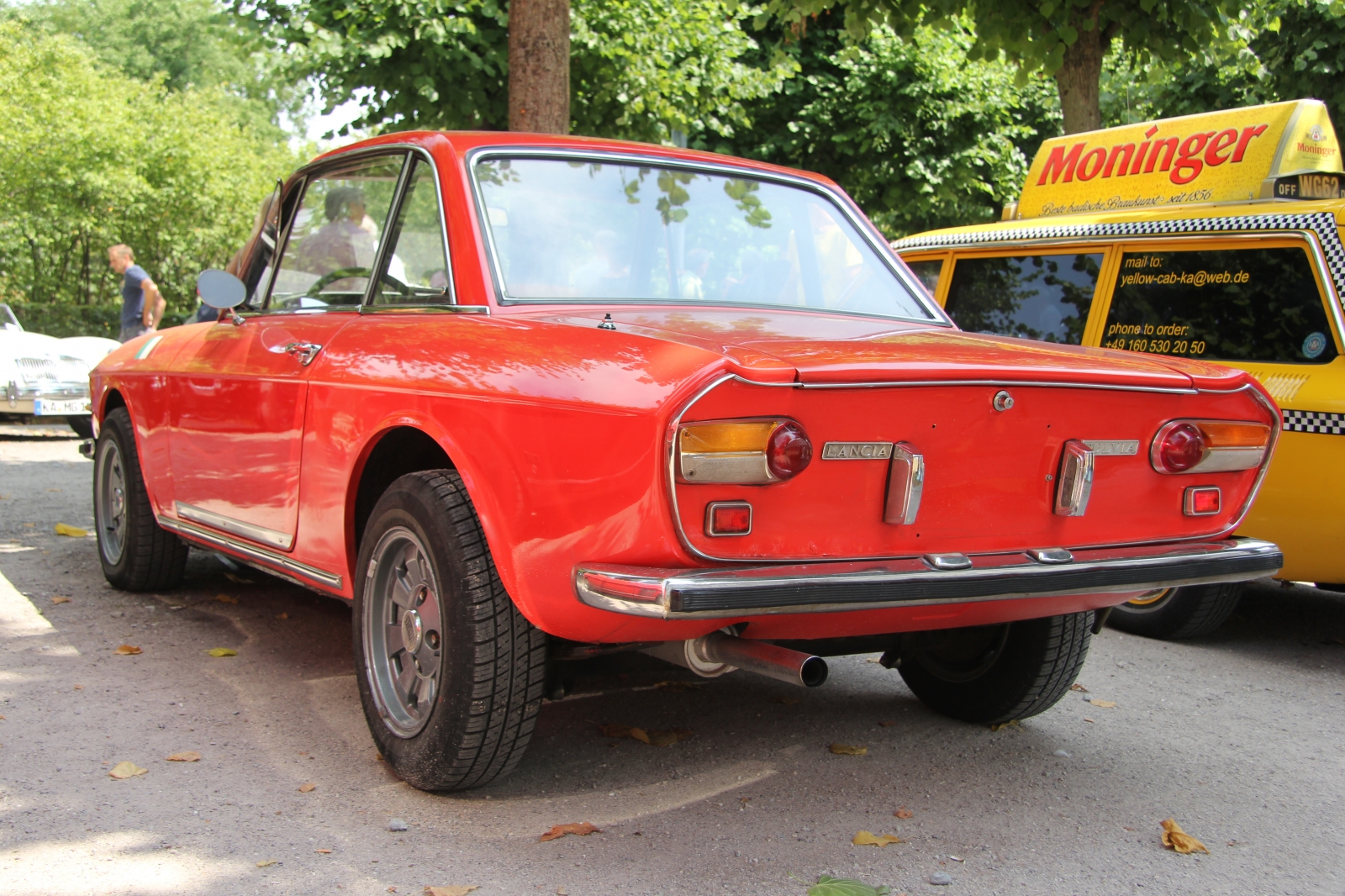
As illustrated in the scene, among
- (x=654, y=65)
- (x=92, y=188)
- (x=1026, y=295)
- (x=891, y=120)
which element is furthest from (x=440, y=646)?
(x=92, y=188)

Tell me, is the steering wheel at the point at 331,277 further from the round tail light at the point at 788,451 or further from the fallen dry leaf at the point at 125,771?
the round tail light at the point at 788,451

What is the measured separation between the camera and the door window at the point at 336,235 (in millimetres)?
3975

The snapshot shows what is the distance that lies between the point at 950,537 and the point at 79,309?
27.6 meters

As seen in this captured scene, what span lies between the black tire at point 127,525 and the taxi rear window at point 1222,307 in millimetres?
4488

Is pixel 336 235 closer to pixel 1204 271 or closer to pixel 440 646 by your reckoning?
pixel 440 646

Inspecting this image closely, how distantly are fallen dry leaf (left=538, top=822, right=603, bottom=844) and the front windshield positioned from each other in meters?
1.41

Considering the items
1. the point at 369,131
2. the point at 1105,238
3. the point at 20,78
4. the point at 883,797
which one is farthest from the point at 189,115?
the point at 883,797

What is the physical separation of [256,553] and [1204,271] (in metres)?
4.22

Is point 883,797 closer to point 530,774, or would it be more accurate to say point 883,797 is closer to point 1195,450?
point 530,774

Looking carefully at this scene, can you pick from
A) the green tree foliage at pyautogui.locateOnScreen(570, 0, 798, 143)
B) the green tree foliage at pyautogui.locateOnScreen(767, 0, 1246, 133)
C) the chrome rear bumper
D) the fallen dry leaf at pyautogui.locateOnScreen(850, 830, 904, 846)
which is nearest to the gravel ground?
the fallen dry leaf at pyautogui.locateOnScreen(850, 830, 904, 846)

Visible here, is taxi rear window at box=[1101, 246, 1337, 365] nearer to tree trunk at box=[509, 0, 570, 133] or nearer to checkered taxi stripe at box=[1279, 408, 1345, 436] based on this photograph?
checkered taxi stripe at box=[1279, 408, 1345, 436]

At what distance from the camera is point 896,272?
4.16 m

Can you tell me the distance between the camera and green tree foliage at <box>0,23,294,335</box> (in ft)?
82.7

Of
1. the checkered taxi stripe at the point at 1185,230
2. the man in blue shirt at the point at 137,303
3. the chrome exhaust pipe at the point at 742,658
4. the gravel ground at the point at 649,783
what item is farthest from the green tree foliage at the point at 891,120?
the chrome exhaust pipe at the point at 742,658
